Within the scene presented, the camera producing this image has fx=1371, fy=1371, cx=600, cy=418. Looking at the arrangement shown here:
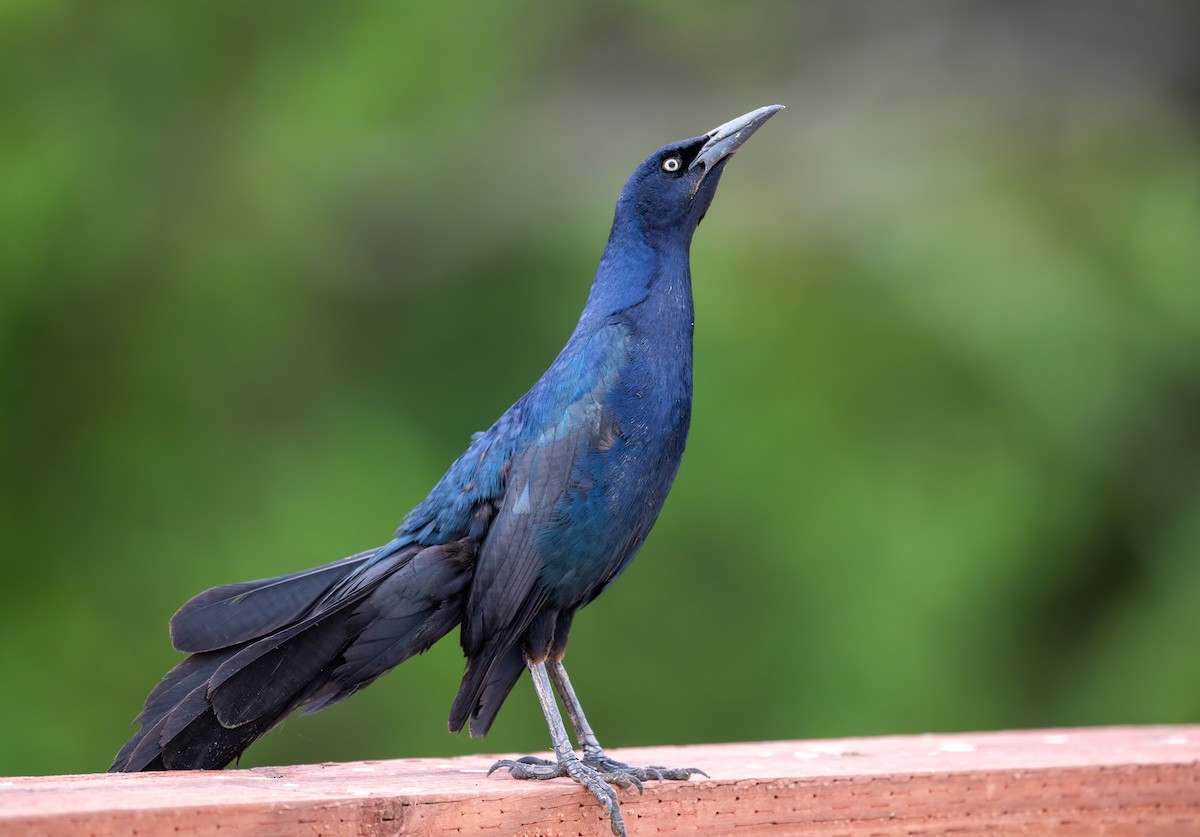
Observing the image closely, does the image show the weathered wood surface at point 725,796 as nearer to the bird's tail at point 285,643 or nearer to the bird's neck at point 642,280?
the bird's tail at point 285,643

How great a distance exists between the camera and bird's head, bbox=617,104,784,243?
3.38m

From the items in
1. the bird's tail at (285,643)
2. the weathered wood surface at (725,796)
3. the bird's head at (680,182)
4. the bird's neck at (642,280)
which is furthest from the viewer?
the bird's head at (680,182)

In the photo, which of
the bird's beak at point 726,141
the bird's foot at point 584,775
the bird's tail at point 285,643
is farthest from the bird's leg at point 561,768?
the bird's beak at point 726,141

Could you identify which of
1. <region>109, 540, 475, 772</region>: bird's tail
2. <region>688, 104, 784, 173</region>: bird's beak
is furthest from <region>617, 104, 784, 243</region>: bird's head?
<region>109, 540, 475, 772</region>: bird's tail

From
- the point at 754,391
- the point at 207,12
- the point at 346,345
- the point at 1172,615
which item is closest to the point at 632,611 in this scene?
the point at 754,391

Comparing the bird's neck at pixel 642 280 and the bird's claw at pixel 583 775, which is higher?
the bird's neck at pixel 642 280

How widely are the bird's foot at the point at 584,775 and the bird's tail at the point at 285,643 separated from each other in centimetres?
34

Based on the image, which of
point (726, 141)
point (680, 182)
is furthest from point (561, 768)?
point (726, 141)

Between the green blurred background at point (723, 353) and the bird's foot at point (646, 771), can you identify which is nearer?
the bird's foot at point (646, 771)

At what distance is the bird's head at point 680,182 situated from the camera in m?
3.38

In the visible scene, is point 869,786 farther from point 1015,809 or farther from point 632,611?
point 632,611

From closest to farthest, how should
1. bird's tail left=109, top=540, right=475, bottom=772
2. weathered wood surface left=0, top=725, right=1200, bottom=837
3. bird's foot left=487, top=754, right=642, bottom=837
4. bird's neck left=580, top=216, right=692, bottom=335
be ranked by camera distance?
weathered wood surface left=0, top=725, right=1200, bottom=837 → bird's foot left=487, top=754, right=642, bottom=837 → bird's tail left=109, top=540, right=475, bottom=772 → bird's neck left=580, top=216, right=692, bottom=335

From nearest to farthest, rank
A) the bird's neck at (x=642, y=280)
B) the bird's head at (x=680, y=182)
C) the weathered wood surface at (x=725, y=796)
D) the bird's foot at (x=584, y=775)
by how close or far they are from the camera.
A: 1. the weathered wood surface at (x=725, y=796)
2. the bird's foot at (x=584, y=775)
3. the bird's neck at (x=642, y=280)
4. the bird's head at (x=680, y=182)

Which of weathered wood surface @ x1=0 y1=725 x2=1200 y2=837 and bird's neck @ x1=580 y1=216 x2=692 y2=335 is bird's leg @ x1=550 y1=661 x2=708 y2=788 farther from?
bird's neck @ x1=580 y1=216 x2=692 y2=335
